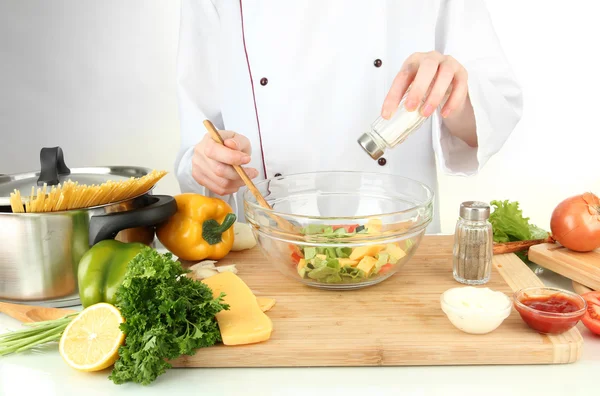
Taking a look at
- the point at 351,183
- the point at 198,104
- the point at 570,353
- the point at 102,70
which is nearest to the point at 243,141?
the point at 351,183

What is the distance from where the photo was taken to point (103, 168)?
1.45m

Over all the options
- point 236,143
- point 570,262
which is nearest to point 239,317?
point 236,143

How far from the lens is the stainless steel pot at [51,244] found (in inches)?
44.4

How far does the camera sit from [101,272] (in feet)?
3.62

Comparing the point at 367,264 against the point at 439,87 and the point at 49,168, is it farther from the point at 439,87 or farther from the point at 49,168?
the point at 49,168

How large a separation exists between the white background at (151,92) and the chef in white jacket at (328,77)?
19 centimetres

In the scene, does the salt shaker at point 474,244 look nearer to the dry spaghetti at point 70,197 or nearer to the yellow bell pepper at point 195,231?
the yellow bell pepper at point 195,231

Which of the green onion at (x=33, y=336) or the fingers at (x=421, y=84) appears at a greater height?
the fingers at (x=421, y=84)

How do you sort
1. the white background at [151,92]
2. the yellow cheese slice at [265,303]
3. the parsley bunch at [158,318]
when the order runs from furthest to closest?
the white background at [151,92] < the yellow cheese slice at [265,303] < the parsley bunch at [158,318]

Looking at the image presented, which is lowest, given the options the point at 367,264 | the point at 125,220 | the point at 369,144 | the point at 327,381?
the point at 327,381

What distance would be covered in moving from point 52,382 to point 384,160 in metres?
0.98

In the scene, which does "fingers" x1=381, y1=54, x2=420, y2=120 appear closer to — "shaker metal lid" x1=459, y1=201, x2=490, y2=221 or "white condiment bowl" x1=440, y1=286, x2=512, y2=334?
"shaker metal lid" x1=459, y1=201, x2=490, y2=221

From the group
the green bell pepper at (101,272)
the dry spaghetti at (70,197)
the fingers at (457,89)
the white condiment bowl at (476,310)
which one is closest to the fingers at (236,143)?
the dry spaghetti at (70,197)

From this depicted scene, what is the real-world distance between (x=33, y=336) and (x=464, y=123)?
1031 mm
